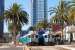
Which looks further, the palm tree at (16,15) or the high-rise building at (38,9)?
the high-rise building at (38,9)

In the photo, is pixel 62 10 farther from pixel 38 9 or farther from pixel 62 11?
pixel 38 9

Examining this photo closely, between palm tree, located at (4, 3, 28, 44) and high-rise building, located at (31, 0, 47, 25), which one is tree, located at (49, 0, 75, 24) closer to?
palm tree, located at (4, 3, 28, 44)

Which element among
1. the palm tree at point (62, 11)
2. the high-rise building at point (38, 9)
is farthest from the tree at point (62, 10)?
the high-rise building at point (38, 9)

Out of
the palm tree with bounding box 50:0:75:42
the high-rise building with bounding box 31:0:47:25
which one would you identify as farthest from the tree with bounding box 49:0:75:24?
the high-rise building with bounding box 31:0:47:25

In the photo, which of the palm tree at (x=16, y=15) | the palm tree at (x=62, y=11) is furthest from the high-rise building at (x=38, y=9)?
the palm tree at (x=16, y=15)

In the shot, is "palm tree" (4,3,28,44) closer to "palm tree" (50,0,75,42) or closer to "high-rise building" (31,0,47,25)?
"palm tree" (50,0,75,42)

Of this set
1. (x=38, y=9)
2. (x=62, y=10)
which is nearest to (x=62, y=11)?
(x=62, y=10)

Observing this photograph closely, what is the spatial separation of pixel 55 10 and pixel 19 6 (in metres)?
19.2

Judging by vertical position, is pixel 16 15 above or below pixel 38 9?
above

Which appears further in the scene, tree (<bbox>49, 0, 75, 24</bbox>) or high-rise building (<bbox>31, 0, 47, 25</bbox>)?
high-rise building (<bbox>31, 0, 47, 25</bbox>)

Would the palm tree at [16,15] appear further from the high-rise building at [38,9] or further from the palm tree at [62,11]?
the high-rise building at [38,9]

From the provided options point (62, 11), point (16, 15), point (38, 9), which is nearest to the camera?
point (16, 15)

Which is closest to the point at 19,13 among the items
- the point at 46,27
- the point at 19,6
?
the point at 19,6

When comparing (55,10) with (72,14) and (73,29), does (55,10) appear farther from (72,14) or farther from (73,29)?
(72,14)
